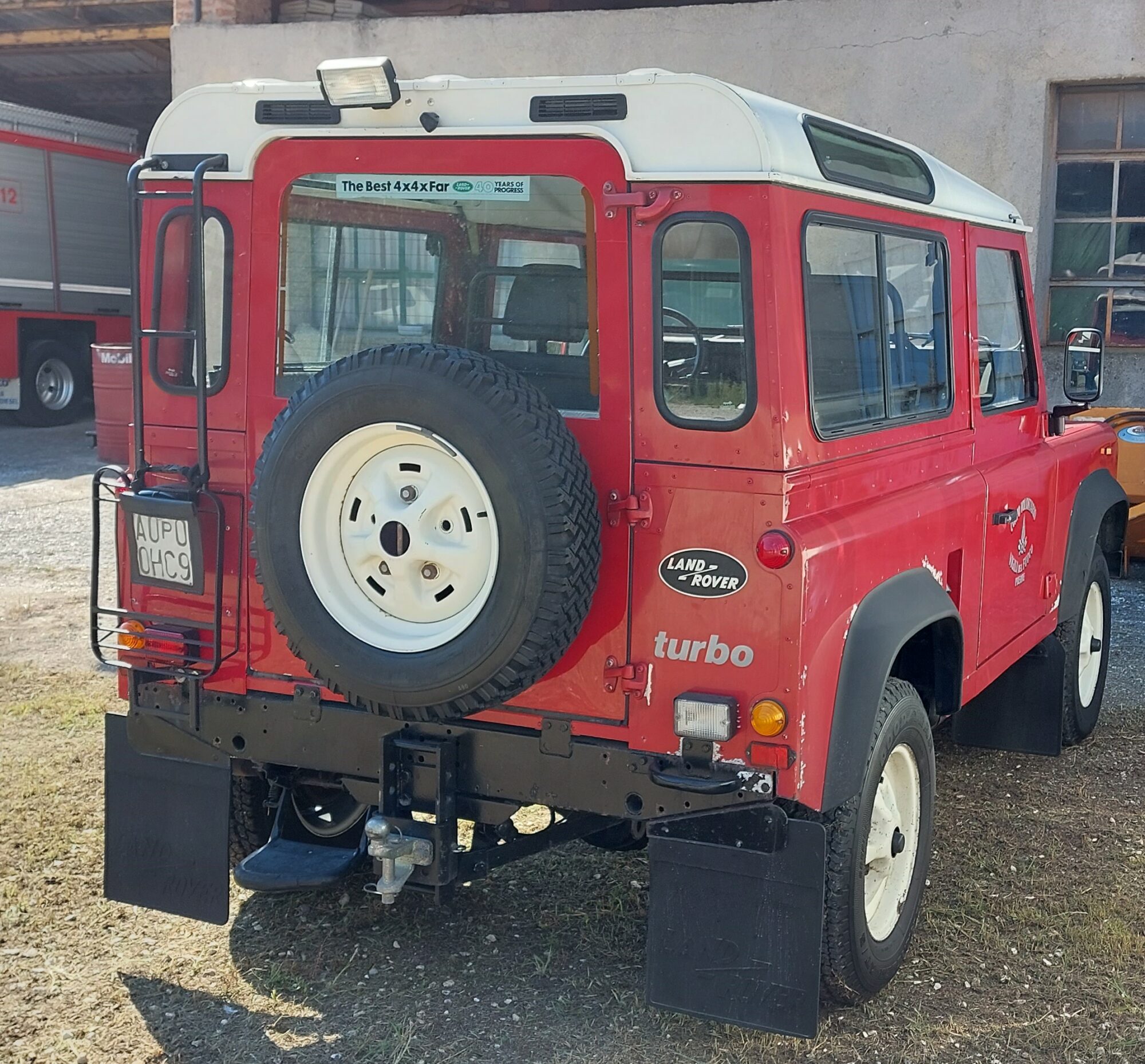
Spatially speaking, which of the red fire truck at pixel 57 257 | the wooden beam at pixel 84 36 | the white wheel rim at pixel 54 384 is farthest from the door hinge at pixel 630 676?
the white wheel rim at pixel 54 384

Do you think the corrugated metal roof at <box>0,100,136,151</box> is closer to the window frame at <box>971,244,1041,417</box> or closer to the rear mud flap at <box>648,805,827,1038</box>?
the window frame at <box>971,244,1041,417</box>

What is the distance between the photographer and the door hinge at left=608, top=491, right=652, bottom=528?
3.10 metres

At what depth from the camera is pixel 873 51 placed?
1115cm

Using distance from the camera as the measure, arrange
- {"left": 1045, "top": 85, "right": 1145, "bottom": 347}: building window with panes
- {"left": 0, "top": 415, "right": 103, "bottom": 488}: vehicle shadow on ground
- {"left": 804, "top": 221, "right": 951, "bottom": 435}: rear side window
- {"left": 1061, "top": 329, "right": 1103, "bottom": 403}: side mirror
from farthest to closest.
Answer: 1. {"left": 0, "top": 415, "right": 103, "bottom": 488}: vehicle shadow on ground
2. {"left": 1045, "top": 85, "right": 1145, "bottom": 347}: building window with panes
3. {"left": 1061, "top": 329, "right": 1103, "bottom": 403}: side mirror
4. {"left": 804, "top": 221, "right": 951, "bottom": 435}: rear side window

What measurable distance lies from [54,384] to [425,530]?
1520 centimetres

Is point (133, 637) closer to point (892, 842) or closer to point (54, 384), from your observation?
point (892, 842)

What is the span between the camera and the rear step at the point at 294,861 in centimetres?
380

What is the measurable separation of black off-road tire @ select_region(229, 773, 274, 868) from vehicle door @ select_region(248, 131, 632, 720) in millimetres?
705

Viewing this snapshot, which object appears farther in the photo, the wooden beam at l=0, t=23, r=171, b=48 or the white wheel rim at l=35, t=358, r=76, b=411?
the white wheel rim at l=35, t=358, r=76, b=411

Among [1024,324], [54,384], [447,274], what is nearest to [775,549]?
[447,274]

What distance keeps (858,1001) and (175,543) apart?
2126 millimetres

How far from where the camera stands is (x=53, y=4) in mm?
15141

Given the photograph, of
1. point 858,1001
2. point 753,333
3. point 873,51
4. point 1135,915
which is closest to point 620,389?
point 753,333

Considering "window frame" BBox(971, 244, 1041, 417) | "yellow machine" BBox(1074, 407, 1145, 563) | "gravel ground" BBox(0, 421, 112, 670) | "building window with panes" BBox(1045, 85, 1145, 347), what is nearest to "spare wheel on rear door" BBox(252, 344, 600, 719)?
"window frame" BBox(971, 244, 1041, 417)
